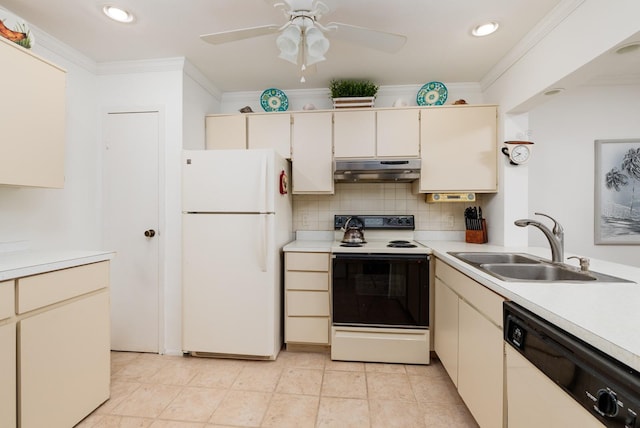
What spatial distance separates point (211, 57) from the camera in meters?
2.35

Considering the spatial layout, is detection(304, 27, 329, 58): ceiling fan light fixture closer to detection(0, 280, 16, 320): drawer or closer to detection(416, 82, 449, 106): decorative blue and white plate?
Result: detection(416, 82, 449, 106): decorative blue and white plate

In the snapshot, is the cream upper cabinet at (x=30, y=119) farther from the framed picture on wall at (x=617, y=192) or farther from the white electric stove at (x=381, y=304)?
the framed picture on wall at (x=617, y=192)

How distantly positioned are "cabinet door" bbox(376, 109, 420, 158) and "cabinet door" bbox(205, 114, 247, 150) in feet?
4.19

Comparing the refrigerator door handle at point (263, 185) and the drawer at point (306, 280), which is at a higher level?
the refrigerator door handle at point (263, 185)

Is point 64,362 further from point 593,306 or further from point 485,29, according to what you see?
point 485,29

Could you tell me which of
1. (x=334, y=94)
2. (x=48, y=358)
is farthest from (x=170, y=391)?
(x=334, y=94)

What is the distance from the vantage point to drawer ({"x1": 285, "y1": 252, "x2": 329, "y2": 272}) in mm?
2412

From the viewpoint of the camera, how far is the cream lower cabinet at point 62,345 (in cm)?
133

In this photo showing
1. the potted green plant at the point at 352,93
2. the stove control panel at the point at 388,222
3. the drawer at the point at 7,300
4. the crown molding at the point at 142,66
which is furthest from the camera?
the stove control panel at the point at 388,222

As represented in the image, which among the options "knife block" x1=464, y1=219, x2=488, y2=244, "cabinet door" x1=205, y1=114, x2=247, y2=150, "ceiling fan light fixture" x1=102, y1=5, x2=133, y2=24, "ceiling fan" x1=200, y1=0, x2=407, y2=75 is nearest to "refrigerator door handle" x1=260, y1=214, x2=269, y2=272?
"cabinet door" x1=205, y1=114, x2=247, y2=150

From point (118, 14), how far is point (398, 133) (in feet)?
7.23

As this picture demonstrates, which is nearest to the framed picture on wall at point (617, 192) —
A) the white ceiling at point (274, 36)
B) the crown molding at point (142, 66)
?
the white ceiling at point (274, 36)

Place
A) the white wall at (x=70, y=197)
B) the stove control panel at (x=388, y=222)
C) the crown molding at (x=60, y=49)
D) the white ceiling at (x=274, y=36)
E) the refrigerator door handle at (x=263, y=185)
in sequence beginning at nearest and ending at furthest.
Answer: the white ceiling at (x=274, y=36), the white wall at (x=70, y=197), the crown molding at (x=60, y=49), the refrigerator door handle at (x=263, y=185), the stove control panel at (x=388, y=222)

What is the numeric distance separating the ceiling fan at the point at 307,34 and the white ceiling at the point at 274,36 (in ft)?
0.35
